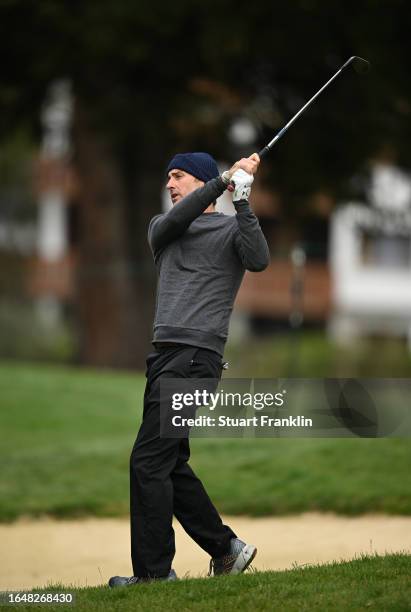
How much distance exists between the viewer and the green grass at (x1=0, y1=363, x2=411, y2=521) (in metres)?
9.02

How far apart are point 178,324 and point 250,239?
54 centimetres

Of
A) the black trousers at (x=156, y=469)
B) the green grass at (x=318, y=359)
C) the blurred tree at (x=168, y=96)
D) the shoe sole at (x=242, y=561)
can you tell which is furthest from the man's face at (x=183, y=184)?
the green grass at (x=318, y=359)

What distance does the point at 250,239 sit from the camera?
216 inches

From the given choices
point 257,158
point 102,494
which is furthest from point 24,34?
point 257,158

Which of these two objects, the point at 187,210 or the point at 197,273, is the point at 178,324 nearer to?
the point at 197,273

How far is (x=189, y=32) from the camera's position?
51.1 feet

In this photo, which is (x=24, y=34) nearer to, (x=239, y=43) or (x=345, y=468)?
(x=239, y=43)

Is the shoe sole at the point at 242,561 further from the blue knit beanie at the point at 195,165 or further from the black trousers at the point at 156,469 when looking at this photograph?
the blue knit beanie at the point at 195,165

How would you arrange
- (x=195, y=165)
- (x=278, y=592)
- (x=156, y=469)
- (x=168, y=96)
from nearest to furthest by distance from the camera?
(x=278, y=592) → (x=156, y=469) → (x=195, y=165) → (x=168, y=96)

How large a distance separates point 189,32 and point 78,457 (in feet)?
23.0

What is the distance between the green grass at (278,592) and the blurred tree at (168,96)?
956cm

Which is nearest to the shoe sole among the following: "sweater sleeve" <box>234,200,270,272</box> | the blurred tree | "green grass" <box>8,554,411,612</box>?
"green grass" <box>8,554,411,612</box>

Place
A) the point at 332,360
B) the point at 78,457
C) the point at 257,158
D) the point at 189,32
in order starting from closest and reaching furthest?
the point at 257,158 < the point at 78,457 < the point at 189,32 < the point at 332,360

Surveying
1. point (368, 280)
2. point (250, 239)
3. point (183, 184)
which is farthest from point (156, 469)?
point (368, 280)
